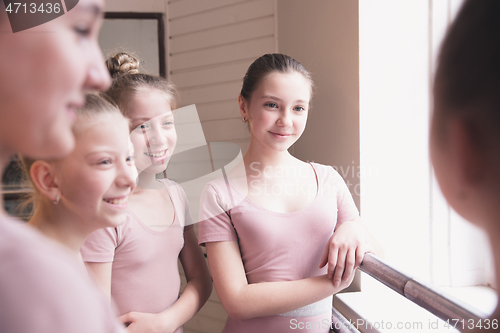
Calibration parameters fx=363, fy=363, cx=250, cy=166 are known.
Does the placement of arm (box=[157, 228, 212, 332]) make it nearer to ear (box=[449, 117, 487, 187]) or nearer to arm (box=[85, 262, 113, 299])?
arm (box=[85, 262, 113, 299])

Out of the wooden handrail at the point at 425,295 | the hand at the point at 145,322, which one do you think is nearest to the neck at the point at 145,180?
the hand at the point at 145,322

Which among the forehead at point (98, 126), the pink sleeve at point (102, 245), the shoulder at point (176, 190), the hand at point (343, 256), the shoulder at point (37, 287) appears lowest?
the hand at point (343, 256)

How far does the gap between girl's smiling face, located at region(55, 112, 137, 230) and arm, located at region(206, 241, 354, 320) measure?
24.7 inches

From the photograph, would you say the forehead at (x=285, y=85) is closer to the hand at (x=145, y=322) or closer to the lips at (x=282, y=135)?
the lips at (x=282, y=135)

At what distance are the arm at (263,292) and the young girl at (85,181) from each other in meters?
0.63

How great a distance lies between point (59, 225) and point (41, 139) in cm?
9

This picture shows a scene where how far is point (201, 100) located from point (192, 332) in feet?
3.55

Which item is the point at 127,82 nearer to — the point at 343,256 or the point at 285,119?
the point at 285,119

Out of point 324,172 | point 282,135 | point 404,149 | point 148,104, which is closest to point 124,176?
point 148,104

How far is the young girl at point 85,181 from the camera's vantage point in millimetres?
188

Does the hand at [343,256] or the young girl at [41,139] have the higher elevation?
the young girl at [41,139]

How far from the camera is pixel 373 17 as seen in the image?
1139 mm

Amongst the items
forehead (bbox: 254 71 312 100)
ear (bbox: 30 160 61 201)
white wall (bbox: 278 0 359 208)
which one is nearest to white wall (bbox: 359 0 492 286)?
white wall (bbox: 278 0 359 208)

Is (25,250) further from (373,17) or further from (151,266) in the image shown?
(373,17)
